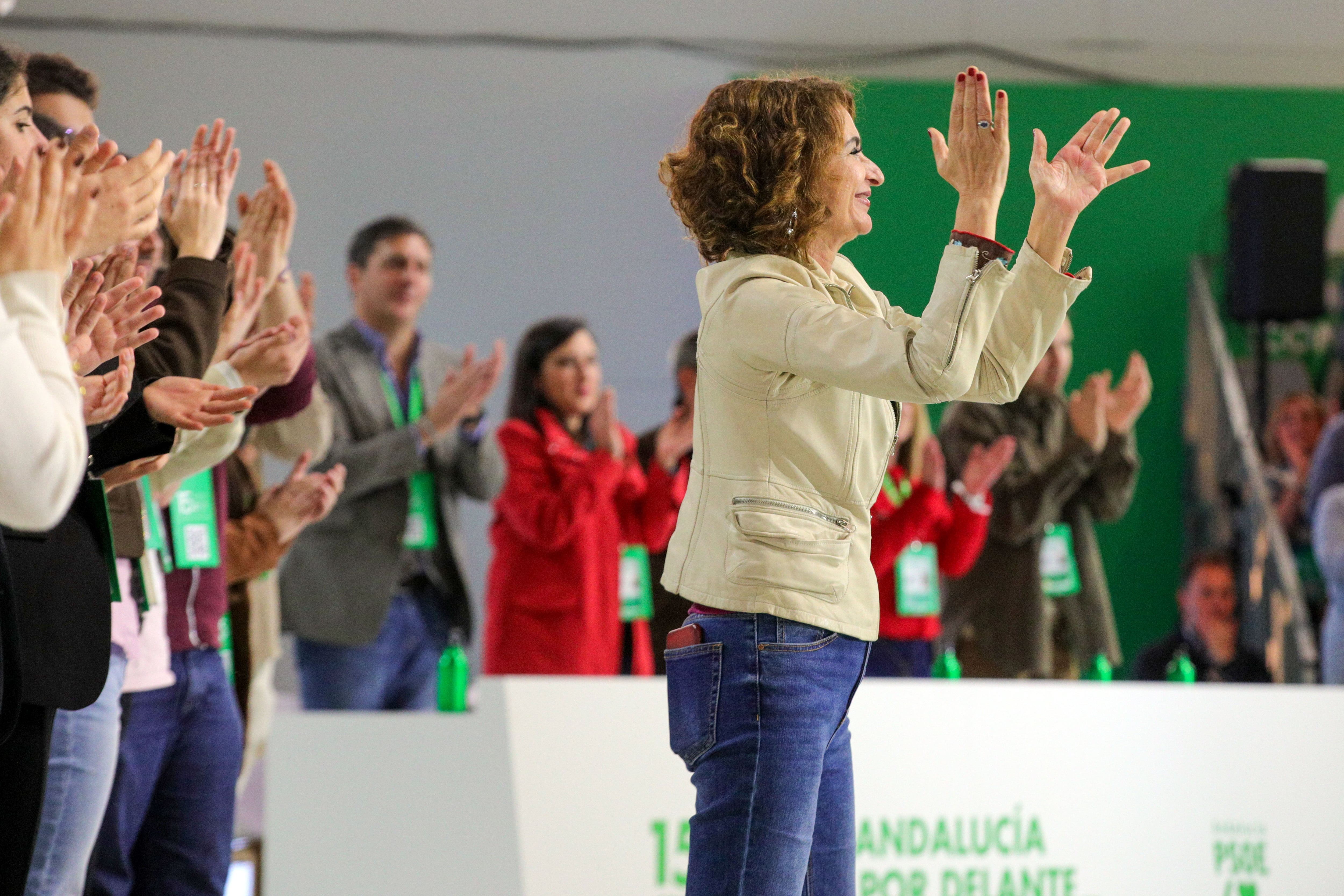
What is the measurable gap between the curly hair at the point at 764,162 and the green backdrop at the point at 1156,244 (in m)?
4.64

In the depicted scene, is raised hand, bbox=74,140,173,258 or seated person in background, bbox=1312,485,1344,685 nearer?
raised hand, bbox=74,140,173,258

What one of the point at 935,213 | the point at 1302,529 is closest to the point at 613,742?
the point at 935,213

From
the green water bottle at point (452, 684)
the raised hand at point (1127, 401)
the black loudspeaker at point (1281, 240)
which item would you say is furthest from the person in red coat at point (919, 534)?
the black loudspeaker at point (1281, 240)

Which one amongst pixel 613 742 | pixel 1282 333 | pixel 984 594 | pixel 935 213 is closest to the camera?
pixel 613 742

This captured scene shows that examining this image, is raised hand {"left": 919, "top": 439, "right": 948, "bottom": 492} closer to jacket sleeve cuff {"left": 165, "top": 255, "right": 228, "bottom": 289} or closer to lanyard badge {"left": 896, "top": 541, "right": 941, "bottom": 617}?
lanyard badge {"left": 896, "top": 541, "right": 941, "bottom": 617}

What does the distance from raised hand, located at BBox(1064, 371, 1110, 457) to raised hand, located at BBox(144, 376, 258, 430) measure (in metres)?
2.71

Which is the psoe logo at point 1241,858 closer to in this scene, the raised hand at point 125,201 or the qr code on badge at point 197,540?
the qr code on badge at point 197,540

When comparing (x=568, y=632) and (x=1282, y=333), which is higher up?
(x=1282, y=333)

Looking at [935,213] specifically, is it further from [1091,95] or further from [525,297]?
[525,297]

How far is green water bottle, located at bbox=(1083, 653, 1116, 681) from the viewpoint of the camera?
11.1ft

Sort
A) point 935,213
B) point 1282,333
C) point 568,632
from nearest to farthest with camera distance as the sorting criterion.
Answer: point 568,632, point 935,213, point 1282,333

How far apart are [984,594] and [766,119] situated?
270 centimetres

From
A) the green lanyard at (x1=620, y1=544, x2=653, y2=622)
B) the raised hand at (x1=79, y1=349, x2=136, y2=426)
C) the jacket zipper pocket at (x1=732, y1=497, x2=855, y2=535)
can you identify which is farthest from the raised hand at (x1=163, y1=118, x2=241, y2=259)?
the green lanyard at (x1=620, y1=544, x2=653, y2=622)

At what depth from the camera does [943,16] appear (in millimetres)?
6117
